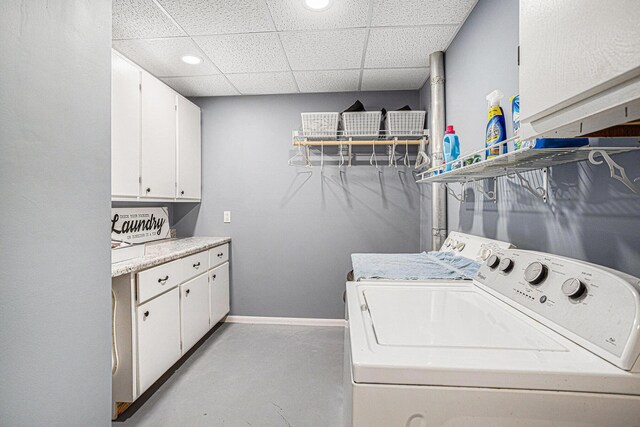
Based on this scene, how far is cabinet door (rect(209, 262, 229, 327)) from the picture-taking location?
2.67 metres

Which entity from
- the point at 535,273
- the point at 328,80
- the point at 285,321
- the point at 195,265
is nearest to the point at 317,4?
the point at 328,80

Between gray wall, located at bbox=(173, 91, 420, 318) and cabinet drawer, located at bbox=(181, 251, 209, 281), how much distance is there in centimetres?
53

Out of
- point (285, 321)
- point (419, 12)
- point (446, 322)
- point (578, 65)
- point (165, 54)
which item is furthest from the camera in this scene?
point (285, 321)

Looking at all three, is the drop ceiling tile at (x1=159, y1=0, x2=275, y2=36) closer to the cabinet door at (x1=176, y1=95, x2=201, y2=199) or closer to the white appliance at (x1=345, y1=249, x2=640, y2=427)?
the cabinet door at (x1=176, y1=95, x2=201, y2=199)

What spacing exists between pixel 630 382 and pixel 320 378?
5.85 feet

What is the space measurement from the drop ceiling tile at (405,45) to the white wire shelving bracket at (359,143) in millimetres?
565

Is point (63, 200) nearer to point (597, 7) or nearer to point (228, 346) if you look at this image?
point (597, 7)

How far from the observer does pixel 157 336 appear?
1.88m

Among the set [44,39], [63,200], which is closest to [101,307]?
[63,200]

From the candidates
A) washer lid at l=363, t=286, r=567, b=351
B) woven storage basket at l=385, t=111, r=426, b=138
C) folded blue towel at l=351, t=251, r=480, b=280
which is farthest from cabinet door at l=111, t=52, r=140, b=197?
woven storage basket at l=385, t=111, r=426, b=138

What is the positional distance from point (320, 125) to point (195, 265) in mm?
1572

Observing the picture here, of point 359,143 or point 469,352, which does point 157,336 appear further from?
point 359,143

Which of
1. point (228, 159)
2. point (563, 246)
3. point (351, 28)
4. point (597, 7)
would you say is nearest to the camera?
point (597, 7)

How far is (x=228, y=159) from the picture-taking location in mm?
3057
